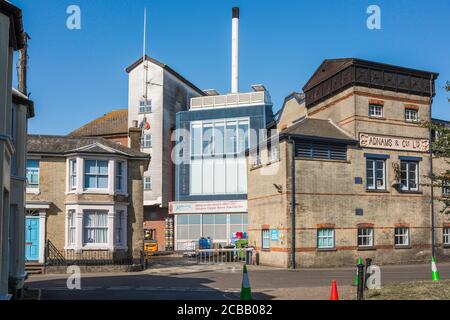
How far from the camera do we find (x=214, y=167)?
167 feet

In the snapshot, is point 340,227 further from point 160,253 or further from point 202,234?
point 202,234

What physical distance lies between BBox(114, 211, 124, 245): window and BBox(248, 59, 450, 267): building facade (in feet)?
27.1

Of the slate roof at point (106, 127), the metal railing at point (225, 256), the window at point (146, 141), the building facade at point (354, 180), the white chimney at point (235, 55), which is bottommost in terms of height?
the metal railing at point (225, 256)

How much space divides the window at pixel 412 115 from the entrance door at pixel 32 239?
2154cm

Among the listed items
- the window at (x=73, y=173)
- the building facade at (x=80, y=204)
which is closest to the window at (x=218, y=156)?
the building facade at (x=80, y=204)

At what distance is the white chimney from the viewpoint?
58.5 m

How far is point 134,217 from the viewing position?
2783 centimetres

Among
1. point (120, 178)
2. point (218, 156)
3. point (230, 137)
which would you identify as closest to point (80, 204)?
point (120, 178)

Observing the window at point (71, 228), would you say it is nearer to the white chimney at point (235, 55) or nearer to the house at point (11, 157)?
the house at point (11, 157)

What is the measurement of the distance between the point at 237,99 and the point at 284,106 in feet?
40.7

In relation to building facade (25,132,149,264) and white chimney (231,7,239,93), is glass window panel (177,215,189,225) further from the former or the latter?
building facade (25,132,149,264)

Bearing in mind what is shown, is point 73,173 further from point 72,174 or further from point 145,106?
point 145,106

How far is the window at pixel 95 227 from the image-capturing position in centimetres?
2653

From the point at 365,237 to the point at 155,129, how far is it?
91.6ft
